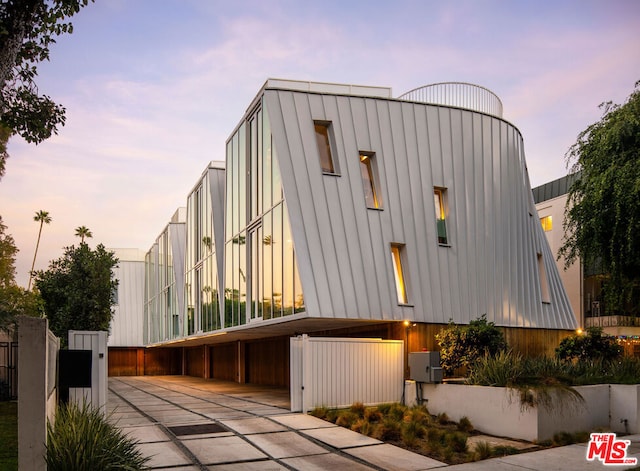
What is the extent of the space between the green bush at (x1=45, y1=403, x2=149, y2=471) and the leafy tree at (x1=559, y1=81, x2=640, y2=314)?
1386 centimetres

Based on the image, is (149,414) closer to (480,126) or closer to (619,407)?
(619,407)

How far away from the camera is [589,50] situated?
19.7 m

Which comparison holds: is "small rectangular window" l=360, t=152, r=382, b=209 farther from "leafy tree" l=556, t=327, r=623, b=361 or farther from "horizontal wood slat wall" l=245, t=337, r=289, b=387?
"horizontal wood slat wall" l=245, t=337, r=289, b=387

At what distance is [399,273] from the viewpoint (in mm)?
18672

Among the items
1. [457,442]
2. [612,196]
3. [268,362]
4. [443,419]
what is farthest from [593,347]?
[268,362]

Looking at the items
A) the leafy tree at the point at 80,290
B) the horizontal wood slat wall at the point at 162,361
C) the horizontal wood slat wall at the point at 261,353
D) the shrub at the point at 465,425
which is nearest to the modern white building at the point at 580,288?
the horizontal wood slat wall at the point at 261,353

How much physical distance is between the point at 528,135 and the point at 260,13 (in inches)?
1977

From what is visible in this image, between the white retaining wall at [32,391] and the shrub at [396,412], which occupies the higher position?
the white retaining wall at [32,391]

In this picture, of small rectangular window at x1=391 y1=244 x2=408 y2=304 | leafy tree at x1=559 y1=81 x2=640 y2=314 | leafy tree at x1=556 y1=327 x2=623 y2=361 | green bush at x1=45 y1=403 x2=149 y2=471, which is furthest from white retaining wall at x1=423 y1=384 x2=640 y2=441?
green bush at x1=45 y1=403 x2=149 y2=471

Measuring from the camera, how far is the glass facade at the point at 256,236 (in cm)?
1792

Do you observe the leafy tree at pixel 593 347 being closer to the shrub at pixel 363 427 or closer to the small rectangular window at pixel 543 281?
the small rectangular window at pixel 543 281

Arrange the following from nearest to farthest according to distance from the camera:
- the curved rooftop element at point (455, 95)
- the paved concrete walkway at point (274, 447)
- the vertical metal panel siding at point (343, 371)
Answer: the paved concrete walkway at point (274, 447) < the vertical metal panel siding at point (343, 371) < the curved rooftop element at point (455, 95)

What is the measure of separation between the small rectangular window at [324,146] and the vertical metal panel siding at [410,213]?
1.08 ft

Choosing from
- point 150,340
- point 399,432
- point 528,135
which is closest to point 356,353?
point 399,432
